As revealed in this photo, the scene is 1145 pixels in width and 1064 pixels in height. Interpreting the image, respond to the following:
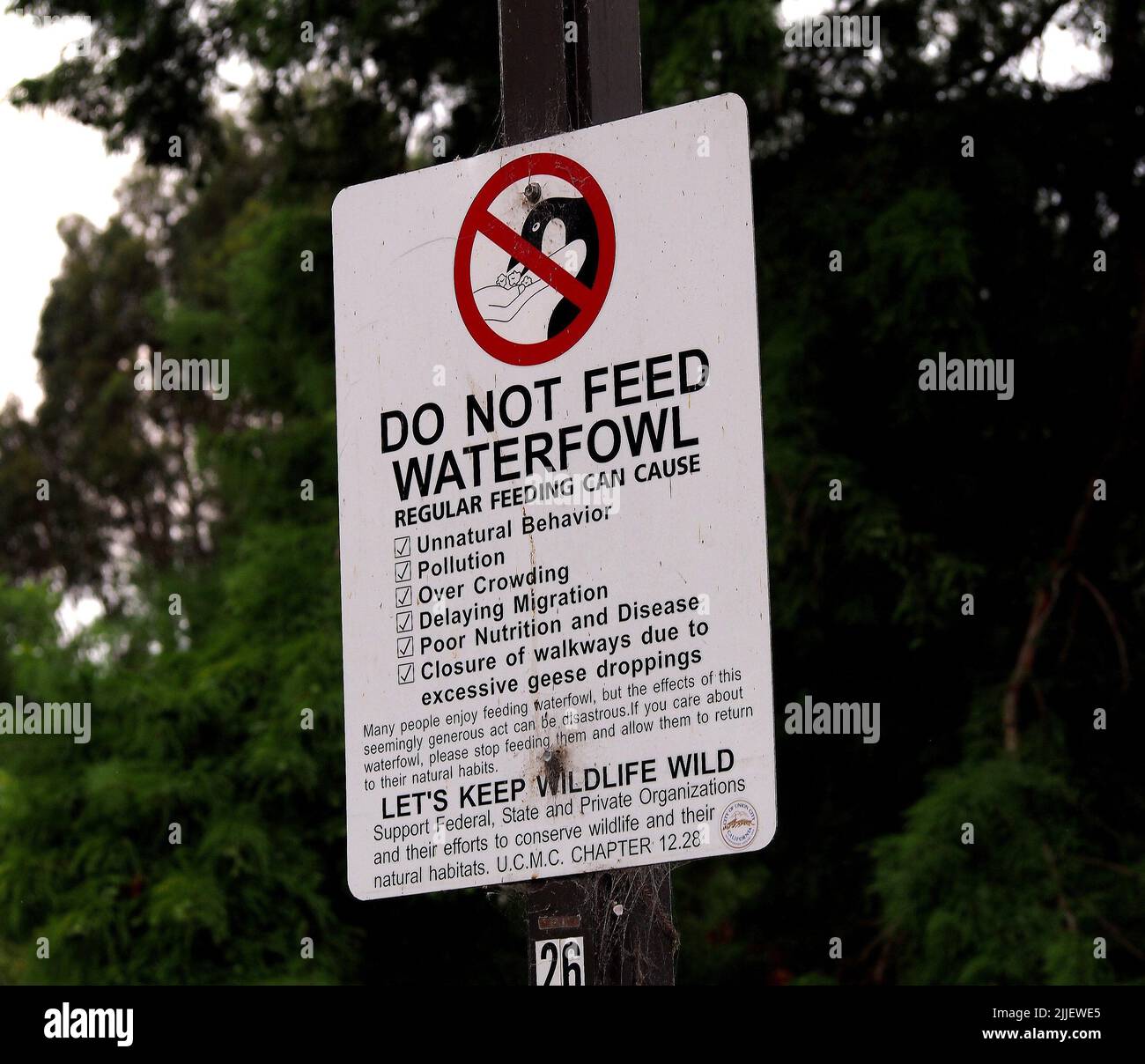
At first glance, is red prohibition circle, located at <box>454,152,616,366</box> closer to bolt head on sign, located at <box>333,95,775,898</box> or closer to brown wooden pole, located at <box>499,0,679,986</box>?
bolt head on sign, located at <box>333,95,775,898</box>

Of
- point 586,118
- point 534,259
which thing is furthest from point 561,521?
point 586,118

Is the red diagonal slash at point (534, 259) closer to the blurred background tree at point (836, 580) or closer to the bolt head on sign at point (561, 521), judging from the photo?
the bolt head on sign at point (561, 521)

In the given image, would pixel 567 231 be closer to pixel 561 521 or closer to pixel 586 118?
pixel 586 118

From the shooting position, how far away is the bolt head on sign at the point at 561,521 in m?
2.33

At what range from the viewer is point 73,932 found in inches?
336

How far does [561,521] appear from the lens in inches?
96.3

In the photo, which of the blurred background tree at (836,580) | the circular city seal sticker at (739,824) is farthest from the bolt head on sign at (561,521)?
the blurred background tree at (836,580)

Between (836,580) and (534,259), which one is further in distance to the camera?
(836,580)

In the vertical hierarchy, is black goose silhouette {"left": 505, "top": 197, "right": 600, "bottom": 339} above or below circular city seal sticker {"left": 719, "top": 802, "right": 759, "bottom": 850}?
above

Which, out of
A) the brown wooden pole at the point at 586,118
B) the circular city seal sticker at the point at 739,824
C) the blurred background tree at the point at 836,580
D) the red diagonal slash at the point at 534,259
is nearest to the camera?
the circular city seal sticker at the point at 739,824

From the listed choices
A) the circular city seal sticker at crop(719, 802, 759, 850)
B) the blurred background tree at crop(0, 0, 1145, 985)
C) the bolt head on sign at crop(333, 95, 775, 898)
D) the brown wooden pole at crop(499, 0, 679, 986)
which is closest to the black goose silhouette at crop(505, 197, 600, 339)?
the bolt head on sign at crop(333, 95, 775, 898)

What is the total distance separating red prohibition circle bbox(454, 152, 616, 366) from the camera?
8.27 ft

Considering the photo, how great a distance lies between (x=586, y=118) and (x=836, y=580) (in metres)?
6.39
